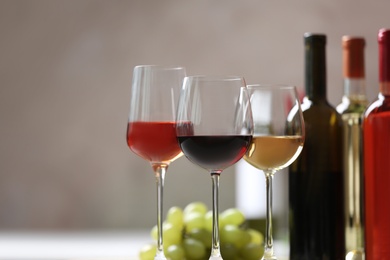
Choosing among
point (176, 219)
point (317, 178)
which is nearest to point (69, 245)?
point (176, 219)

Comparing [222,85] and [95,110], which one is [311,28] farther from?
[222,85]

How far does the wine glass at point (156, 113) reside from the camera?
41.9 inches

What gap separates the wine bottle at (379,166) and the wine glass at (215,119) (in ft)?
0.65

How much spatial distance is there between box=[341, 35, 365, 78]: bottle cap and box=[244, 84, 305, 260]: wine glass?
7.4 inches

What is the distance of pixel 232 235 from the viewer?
1331mm

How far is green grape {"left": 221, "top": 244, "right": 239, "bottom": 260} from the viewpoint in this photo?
4.31 ft

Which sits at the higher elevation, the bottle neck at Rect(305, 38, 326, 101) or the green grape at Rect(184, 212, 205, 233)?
the bottle neck at Rect(305, 38, 326, 101)

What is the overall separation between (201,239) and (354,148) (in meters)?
0.34

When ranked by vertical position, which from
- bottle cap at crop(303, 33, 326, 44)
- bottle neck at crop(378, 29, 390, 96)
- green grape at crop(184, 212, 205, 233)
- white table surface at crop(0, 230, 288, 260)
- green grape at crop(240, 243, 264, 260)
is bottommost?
white table surface at crop(0, 230, 288, 260)

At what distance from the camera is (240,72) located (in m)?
3.14

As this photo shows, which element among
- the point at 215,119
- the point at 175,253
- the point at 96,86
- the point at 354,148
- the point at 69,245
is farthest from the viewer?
the point at 96,86

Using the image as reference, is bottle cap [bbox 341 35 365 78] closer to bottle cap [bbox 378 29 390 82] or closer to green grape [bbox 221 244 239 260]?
bottle cap [bbox 378 29 390 82]

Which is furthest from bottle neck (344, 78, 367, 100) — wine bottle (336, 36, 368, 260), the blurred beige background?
the blurred beige background

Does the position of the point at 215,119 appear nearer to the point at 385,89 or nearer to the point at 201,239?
the point at 385,89
